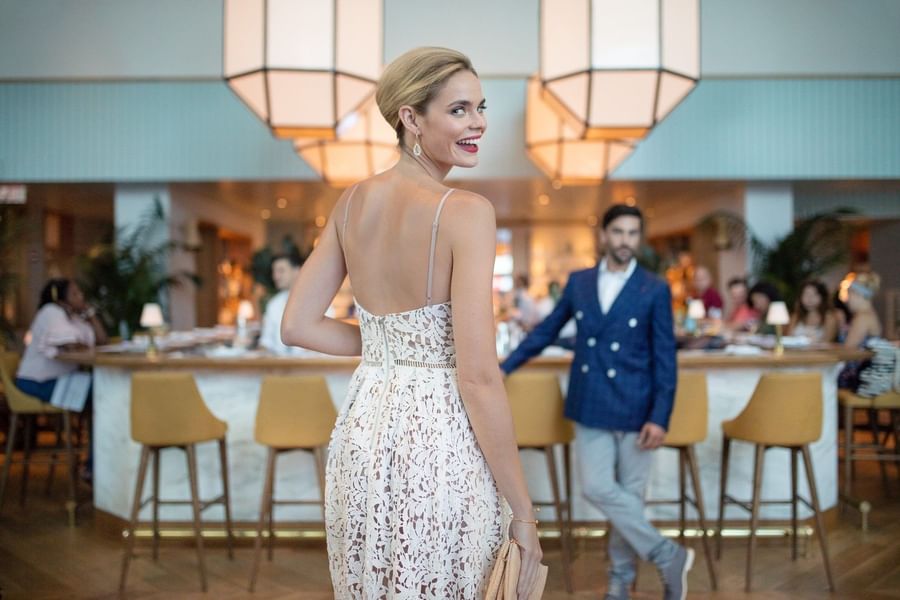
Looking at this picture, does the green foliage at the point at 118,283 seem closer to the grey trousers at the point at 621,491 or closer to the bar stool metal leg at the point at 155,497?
the bar stool metal leg at the point at 155,497

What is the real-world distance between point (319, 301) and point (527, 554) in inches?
24.6

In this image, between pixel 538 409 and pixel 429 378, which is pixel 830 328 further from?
pixel 429 378

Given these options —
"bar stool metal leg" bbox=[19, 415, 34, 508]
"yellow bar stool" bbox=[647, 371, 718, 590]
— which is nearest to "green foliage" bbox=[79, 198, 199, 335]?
"bar stool metal leg" bbox=[19, 415, 34, 508]

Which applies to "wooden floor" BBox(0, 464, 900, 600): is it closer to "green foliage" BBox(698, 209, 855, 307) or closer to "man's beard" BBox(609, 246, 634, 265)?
"man's beard" BBox(609, 246, 634, 265)

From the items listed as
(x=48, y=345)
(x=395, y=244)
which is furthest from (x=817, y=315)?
(x=395, y=244)

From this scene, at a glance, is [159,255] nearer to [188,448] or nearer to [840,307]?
[188,448]

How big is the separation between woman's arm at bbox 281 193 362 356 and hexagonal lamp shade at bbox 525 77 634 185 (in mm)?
5675

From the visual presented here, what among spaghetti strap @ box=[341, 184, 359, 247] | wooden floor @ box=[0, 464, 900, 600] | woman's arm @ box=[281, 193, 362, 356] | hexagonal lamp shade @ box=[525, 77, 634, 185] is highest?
hexagonal lamp shade @ box=[525, 77, 634, 185]

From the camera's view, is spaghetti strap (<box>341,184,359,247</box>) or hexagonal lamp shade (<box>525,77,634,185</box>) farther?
hexagonal lamp shade (<box>525,77,634,185</box>)

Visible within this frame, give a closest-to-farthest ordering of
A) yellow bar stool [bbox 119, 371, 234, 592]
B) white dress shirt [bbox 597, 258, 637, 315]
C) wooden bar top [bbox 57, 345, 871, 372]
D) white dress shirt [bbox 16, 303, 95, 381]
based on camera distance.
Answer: white dress shirt [bbox 597, 258, 637, 315] < yellow bar stool [bbox 119, 371, 234, 592] < wooden bar top [bbox 57, 345, 871, 372] < white dress shirt [bbox 16, 303, 95, 381]

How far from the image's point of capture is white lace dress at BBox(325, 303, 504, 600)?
1.43 meters

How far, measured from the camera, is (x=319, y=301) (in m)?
1.66

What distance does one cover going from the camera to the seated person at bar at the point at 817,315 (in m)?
7.25

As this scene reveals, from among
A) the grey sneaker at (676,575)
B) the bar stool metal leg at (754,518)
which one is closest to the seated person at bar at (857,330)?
the bar stool metal leg at (754,518)
